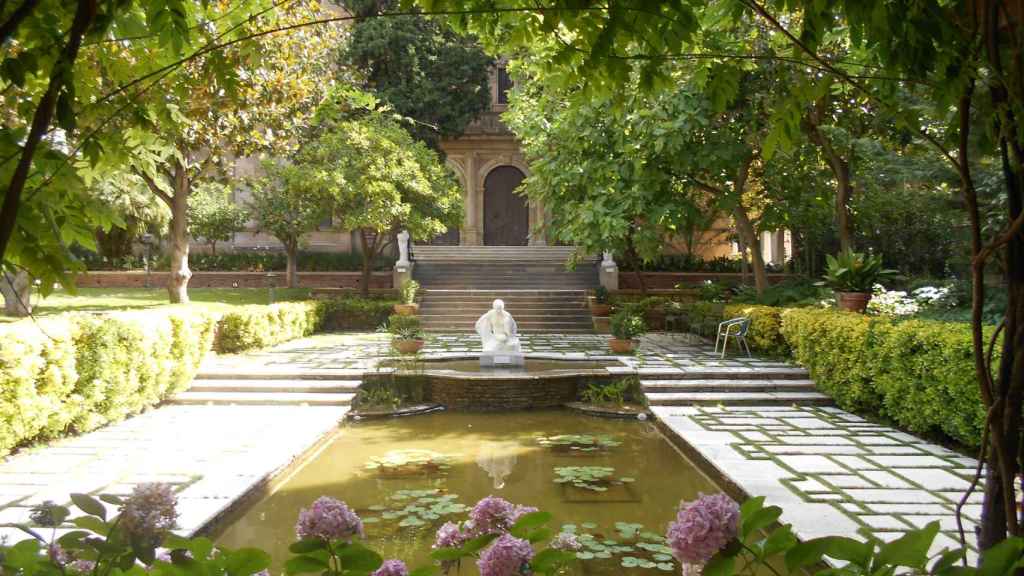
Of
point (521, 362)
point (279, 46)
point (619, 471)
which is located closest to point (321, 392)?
point (521, 362)

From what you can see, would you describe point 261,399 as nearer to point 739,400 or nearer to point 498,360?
point 498,360

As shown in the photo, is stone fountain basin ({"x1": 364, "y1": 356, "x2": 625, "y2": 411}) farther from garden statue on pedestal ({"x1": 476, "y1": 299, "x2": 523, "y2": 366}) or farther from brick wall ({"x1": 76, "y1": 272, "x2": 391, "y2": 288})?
brick wall ({"x1": 76, "y1": 272, "x2": 391, "y2": 288})

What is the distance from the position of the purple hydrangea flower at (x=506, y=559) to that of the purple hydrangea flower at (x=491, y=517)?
0.14 metres

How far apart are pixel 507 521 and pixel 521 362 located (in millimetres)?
10610

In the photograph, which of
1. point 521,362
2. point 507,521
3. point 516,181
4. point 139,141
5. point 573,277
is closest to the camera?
point 507,521

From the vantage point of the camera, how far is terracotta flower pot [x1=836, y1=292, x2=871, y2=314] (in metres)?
11.7

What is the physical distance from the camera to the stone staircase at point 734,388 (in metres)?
10.3

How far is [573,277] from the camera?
2416 centimetres

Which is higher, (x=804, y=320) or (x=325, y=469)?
(x=804, y=320)

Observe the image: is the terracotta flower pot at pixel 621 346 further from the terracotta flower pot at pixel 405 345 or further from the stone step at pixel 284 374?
the stone step at pixel 284 374

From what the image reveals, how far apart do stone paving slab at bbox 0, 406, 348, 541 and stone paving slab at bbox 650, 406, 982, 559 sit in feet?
12.3

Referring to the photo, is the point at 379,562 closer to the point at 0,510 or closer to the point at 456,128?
the point at 0,510

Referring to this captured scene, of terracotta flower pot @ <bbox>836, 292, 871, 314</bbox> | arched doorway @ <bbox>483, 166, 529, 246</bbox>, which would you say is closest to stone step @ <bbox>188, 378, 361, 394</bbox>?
terracotta flower pot @ <bbox>836, 292, 871, 314</bbox>

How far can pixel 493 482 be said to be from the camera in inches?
264
